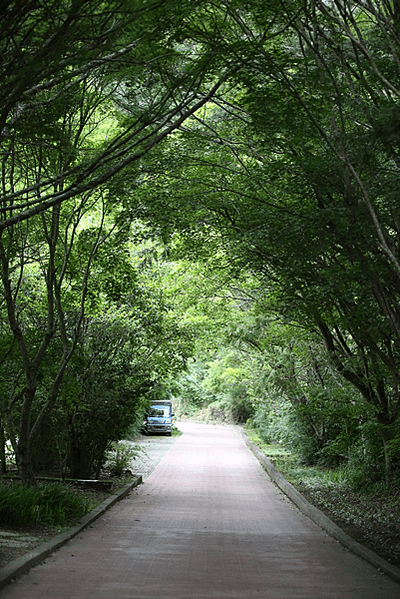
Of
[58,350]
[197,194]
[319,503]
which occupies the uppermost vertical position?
[197,194]

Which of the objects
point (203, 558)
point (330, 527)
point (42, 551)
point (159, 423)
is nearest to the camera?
point (42, 551)

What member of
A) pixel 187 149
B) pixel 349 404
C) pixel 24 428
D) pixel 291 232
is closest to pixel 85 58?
pixel 291 232

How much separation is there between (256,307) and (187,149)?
8334 millimetres

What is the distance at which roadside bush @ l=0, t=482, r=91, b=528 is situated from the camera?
10.3 m

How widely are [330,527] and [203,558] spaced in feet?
11.2

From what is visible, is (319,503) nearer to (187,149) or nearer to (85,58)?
(187,149)

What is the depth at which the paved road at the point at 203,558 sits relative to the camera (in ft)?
23.7

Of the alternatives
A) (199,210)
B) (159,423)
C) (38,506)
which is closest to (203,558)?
(38,506)

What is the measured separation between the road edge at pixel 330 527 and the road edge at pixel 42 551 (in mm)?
4268

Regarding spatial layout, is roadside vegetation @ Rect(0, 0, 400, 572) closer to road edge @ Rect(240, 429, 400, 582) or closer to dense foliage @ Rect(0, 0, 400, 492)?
dense foliage @ Rect(0, 0, 400, 492)

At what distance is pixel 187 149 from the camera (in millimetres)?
11773

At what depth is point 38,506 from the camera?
11055 mm

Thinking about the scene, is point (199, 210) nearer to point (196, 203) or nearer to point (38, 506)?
point (196, 203)

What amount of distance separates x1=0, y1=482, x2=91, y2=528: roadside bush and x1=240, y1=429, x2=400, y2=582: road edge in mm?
4494
